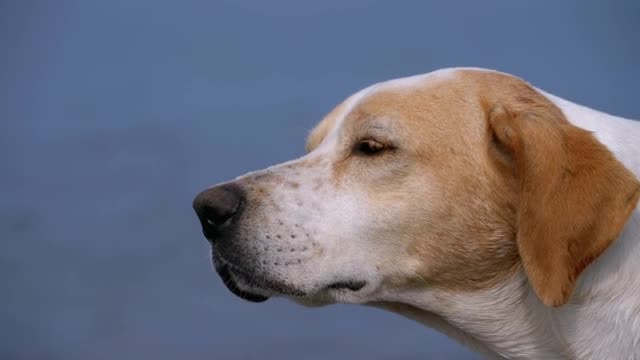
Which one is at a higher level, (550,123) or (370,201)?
(550,123)

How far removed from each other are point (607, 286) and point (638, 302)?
139mm

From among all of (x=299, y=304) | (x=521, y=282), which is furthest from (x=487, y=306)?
(x=299, y=304)

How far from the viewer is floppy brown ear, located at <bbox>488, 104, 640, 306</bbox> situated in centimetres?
376

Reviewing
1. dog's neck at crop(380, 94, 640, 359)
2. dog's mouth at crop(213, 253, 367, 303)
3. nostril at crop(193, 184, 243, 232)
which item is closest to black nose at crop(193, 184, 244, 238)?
nostril at crop(193, 184, 243, 232)

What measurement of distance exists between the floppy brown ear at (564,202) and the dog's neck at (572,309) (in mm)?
199

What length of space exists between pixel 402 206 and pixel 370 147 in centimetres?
34

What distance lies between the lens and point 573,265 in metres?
3.79

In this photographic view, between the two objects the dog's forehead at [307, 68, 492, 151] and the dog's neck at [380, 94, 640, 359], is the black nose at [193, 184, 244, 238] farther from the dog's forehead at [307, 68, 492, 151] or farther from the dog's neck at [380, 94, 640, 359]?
the dog's neck at [380, 94, 640, 359]

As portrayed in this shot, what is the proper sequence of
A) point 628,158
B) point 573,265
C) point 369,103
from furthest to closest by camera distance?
1. point 369,103
2. point 628,158
3. point 573,265

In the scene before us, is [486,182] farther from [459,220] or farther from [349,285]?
[349,285]

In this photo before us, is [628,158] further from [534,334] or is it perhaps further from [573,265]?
[534,334]

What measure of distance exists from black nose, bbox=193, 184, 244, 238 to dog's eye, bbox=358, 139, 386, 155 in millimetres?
612

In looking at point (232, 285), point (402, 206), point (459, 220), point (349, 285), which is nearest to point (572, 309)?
point (459, 220)

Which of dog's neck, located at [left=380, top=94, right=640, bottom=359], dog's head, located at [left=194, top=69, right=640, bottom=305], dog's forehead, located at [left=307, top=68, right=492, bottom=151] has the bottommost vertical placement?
dog's neck, located at [left=380, top=94, right=640, bottom=359]
